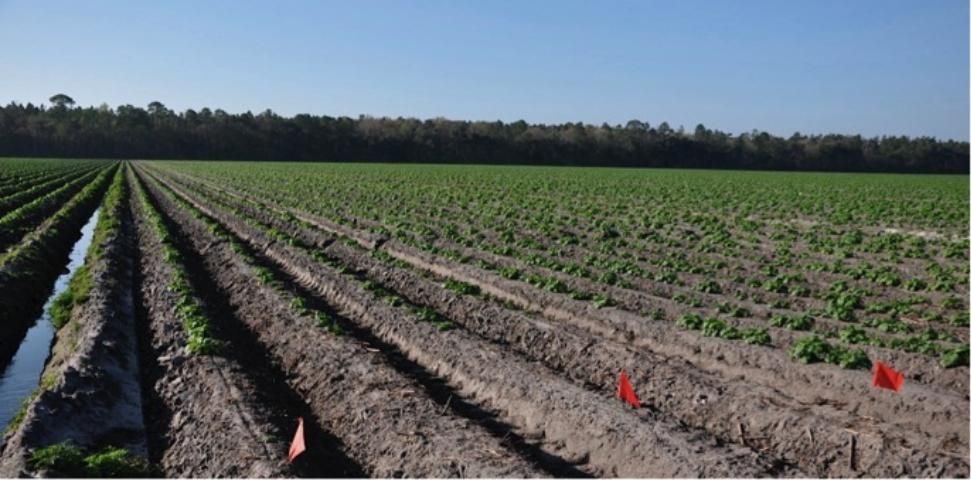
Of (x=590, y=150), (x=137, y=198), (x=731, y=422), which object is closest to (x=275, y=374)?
(x=731, y=422)

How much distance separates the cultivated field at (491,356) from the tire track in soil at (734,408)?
3 centimetres

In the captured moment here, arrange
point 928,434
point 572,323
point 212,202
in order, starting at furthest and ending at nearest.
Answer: point 212,202, point 572,323, point 928,434

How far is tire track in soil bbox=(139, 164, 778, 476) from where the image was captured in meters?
7.16

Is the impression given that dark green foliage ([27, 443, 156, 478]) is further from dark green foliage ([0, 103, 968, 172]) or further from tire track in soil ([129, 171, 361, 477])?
dark green foliage ([0, 103, 968, 172])

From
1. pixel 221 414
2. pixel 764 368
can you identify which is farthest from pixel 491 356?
pixel 221 414

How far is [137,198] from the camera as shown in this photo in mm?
37156

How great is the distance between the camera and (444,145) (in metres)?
123

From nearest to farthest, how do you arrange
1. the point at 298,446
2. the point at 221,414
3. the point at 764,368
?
the point at 298,446, the point at 221,414, the point at 764,368

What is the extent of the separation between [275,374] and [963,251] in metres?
17.5

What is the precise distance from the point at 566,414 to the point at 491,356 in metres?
2.10

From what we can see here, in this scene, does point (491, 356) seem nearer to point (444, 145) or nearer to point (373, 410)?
point (373, 410)

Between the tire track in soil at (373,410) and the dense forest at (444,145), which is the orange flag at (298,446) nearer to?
the tire track in soil at (373,410)

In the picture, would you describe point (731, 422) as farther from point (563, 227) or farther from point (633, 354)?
point (563, 227)

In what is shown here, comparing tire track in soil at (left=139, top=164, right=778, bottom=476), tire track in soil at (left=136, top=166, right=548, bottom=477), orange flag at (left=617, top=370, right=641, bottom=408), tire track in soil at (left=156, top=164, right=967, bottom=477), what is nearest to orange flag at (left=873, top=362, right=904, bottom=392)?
tire track in soil at (left=156, top=164, right=967, bottom=477)
